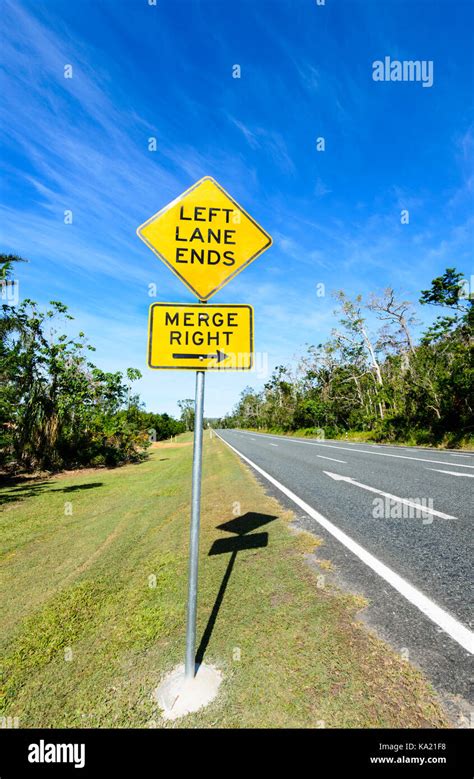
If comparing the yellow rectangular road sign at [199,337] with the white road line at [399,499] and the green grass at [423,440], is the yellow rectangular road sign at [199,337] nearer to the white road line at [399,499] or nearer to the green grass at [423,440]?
the white road line at [399,499]

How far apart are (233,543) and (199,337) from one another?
10.5ft

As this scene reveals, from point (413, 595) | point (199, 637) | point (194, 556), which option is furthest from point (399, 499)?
point (194, 556)

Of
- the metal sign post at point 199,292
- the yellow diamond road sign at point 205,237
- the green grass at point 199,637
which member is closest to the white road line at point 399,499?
the green grass at point 199,637

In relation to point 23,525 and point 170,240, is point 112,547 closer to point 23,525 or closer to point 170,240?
point 23,525

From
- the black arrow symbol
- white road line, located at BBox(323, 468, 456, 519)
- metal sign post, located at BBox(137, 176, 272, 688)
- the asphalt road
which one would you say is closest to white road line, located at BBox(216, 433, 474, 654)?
the asphalt road

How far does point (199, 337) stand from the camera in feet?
6.99

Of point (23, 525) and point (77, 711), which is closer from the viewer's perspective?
point (77, 711)

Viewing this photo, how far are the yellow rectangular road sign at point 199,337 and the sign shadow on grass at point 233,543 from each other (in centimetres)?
196

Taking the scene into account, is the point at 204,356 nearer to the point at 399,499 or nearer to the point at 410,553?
the point at 410,553

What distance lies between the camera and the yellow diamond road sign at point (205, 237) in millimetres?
2307

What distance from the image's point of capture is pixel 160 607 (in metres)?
2.84
